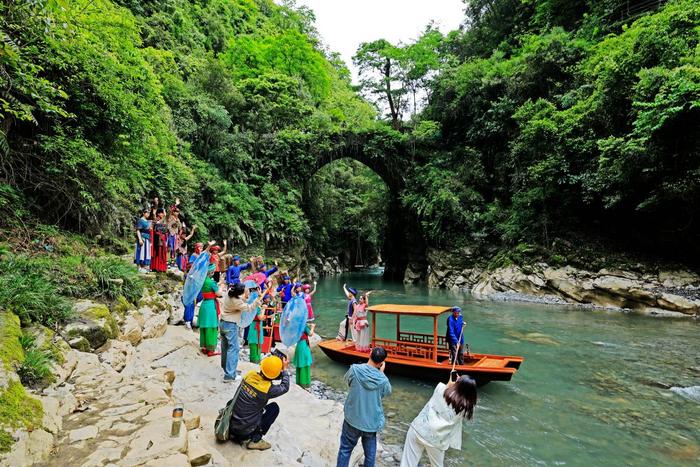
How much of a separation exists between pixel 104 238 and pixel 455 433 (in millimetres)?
9206

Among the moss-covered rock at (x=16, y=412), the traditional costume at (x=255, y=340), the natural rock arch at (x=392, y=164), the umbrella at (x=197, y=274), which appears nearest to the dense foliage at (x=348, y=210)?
the natural rock arch at (x=392, y=164)

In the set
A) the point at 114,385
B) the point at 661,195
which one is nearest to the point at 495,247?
the point at 661,195

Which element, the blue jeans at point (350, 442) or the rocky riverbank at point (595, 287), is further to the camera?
the rocky riverbank at point (595, 287)

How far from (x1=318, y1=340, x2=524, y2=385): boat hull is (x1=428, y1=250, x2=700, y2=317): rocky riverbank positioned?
9.90 metres

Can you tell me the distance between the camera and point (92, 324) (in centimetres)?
452

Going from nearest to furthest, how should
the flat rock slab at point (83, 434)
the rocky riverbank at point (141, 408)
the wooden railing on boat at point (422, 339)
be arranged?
the rocky riverbank at point (141, 408) < the flat rock slab at point (83, 434) < the wooden railing on boat at point (422, 339)

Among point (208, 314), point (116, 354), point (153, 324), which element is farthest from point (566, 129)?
point (116, 354)

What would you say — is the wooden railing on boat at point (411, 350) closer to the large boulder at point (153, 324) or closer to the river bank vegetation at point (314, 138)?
the large boulder at point (153, 324)

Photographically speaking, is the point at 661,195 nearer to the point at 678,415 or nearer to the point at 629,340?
the point at 629,340

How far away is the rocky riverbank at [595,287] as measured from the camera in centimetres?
1298

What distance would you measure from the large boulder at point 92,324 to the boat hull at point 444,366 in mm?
4660

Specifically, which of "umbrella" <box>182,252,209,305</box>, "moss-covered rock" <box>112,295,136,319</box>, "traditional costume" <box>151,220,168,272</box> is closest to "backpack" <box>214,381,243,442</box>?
"umbrella" <box>182,252,209,305</box>

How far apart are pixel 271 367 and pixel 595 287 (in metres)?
16.2

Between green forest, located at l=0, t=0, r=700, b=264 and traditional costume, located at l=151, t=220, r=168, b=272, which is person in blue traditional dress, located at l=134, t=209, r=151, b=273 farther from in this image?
green forest, located at l=0, t=0, r=700, b=264
